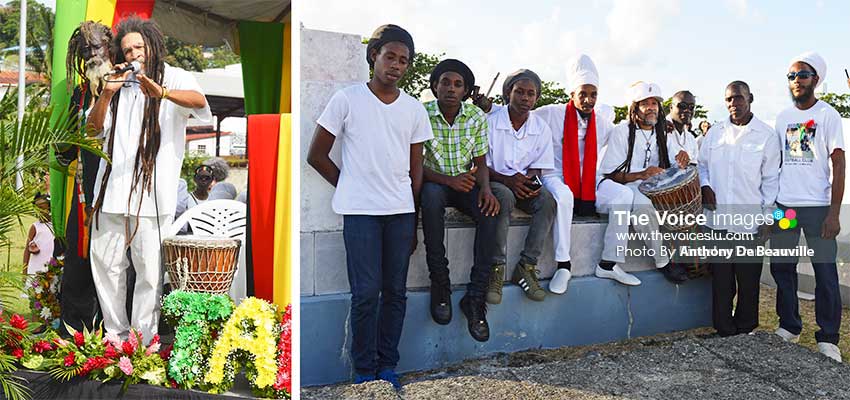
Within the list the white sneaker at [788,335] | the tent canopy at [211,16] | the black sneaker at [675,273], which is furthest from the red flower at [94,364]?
the white sneaker at [788,335]

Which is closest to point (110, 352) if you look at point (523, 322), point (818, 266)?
point (523, 322)

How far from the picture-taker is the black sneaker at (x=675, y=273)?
508 centimetres

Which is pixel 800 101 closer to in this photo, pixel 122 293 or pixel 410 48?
pixel 410 48

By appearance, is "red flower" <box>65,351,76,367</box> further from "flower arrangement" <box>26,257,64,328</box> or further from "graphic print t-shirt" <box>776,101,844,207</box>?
"graphic print t-shirt" <box>776,101,844,207</box>

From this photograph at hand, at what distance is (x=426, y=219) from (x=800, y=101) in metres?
2.45

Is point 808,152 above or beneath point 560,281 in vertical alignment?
above

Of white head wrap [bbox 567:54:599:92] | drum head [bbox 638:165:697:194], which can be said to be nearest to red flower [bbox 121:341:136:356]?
white head wrap [bbox 567:54:599:92]

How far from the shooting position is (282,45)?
12.8 feet

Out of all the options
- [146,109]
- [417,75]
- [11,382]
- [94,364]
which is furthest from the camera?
[417,75]

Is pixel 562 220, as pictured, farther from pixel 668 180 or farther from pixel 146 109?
pixel 146 109

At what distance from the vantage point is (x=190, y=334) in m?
3.68

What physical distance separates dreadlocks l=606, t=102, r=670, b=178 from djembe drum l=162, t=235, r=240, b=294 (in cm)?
265

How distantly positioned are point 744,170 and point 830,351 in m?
1.21

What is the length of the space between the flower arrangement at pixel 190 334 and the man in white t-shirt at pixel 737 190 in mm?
3232
